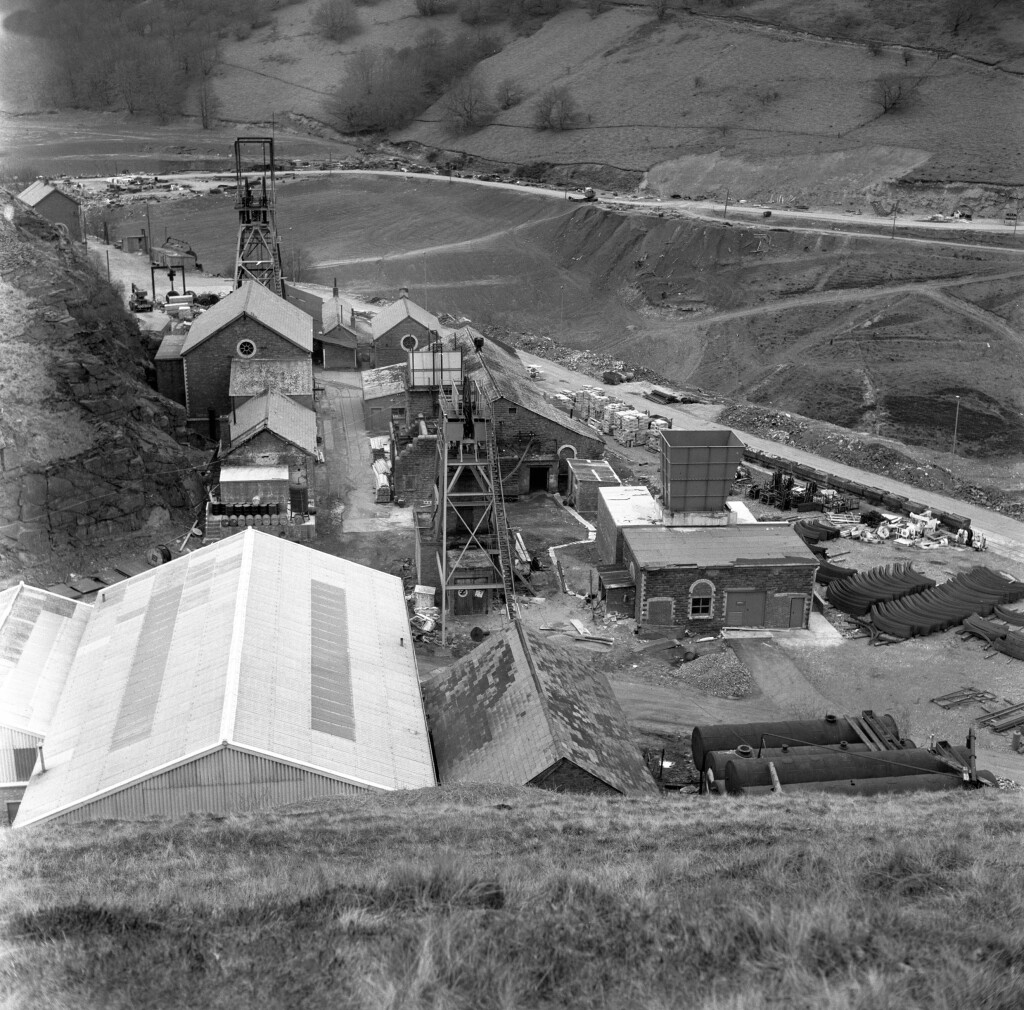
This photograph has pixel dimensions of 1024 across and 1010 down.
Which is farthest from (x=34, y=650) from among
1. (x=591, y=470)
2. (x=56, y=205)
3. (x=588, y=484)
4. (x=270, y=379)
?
(x=56, y=205)

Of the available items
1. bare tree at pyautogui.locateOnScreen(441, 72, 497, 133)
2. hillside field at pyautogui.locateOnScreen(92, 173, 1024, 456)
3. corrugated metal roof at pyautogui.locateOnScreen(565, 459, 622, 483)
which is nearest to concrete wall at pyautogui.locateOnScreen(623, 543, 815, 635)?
corrugated metal roof at pyautogui.locateOnScreen(565, 459, 622, 483)

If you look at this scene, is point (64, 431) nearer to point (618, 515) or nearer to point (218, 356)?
point (218, 356)

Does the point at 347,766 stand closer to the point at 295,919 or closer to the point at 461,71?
the point at 295,919

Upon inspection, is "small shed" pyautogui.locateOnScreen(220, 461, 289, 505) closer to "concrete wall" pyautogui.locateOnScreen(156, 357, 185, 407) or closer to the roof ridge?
"concrete wall" pyautogui.locateOnScreen(156, 357, 185, 407)

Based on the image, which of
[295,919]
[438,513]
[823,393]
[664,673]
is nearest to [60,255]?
[438,513]

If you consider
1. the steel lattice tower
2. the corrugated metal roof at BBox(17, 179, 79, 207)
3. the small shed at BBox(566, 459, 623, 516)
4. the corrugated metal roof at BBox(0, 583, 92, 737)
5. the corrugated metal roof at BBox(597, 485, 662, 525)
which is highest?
the corrugated metal roof at BBox(17, 179, 79, 207)

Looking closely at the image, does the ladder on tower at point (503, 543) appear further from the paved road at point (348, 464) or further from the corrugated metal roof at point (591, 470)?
the corrugated metal roof at point (591, 470)

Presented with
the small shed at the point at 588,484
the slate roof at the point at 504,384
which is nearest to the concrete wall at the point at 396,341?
the slate roof at the point at 504,384
